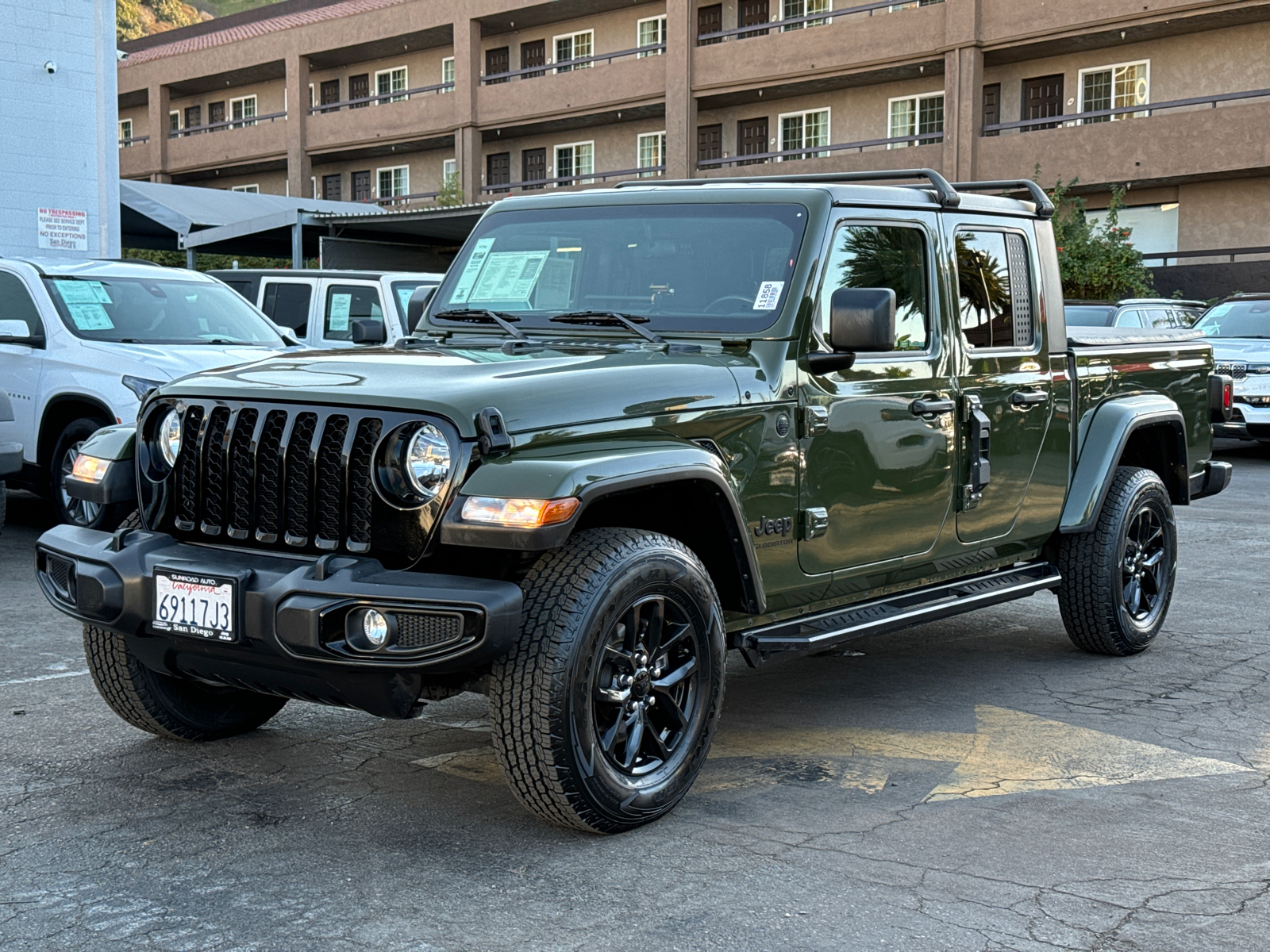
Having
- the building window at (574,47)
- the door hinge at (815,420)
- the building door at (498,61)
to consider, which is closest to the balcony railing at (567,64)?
the building window at (574,47)

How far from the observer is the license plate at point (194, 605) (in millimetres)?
4059

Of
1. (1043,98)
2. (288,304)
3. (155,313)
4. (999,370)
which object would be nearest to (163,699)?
(999,370)

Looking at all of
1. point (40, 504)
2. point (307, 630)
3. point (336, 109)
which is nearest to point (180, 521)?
point (307, 630)

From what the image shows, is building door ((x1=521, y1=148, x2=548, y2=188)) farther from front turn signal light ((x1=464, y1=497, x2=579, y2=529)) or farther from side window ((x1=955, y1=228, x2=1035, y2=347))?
front turn signal light ((x1=464, y1=497, x2=579, y2=529))

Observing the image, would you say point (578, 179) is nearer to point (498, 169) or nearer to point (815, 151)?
point (498, 169)

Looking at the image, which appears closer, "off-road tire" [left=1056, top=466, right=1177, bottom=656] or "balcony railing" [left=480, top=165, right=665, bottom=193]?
"off-road tire" [left=1056, top=466, right=1177, bottom=656]

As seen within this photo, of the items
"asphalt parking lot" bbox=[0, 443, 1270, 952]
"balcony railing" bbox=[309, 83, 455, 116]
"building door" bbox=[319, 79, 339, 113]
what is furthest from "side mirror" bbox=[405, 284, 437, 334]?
"building door" bbox=[319, 79, 339, 113]

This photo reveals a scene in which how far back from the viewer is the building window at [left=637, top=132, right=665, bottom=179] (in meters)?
39.5

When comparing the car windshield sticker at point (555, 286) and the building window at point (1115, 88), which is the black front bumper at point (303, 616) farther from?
the building window at point (1115, 88)

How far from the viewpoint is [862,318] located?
4730 millimetres

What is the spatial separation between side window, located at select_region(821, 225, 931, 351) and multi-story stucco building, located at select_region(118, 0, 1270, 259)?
1047 inches

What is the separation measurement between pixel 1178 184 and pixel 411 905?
31.0 m

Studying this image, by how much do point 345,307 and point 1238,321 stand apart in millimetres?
11213

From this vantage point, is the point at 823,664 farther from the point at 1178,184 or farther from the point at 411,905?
the point at 1178,184
